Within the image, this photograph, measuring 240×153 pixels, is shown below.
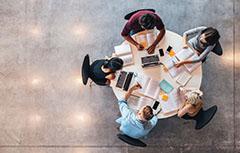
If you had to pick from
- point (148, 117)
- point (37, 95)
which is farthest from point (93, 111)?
point (148, 117)

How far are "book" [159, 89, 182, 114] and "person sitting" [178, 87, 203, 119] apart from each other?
2.6 inches

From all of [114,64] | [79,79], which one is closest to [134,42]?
[114,64]

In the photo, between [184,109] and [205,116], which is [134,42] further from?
[205,116]

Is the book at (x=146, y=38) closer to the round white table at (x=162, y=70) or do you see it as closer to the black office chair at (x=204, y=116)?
the round white table at (x=162, y=70)

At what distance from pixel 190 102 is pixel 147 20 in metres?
1.14

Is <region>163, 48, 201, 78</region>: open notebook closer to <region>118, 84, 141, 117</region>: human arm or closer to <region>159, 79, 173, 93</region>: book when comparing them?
<region>159, 79, 173, 93</region>: book

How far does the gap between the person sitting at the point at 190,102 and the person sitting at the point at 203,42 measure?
1.24ft

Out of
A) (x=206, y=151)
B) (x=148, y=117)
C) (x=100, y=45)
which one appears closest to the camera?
(x=148, y=117)

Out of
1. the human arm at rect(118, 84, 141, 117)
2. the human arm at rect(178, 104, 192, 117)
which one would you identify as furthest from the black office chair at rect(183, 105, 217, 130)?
the human arm at rect(118, 84, 141, 117)

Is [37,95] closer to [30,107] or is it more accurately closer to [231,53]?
[30,107]

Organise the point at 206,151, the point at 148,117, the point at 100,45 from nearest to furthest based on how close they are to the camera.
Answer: the point at 148,117, the point at 206,151, the point at 100,45

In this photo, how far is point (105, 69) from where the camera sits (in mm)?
4953

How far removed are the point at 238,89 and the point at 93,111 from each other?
2189mm

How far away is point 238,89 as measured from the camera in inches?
227
